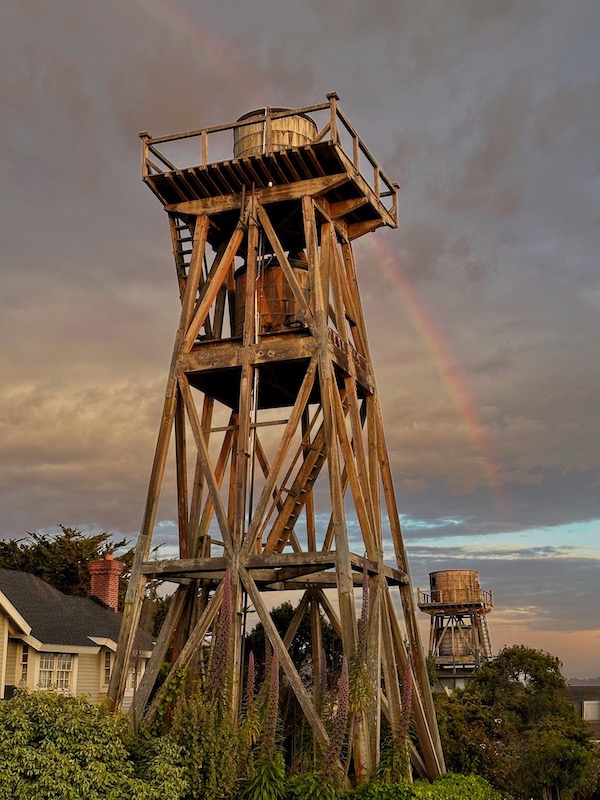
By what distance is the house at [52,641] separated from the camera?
93.4 ft

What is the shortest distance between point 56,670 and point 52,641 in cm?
125

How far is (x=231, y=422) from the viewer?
2522cm

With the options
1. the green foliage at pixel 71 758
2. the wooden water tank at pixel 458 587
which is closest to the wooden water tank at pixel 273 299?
the green foliage at pixel 71 758

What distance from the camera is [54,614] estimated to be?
3186 centimetres

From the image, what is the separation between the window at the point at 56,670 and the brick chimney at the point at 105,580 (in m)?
7.50

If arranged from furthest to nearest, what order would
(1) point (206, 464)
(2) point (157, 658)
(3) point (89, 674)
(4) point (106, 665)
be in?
(4) point (106, 665), (3) point (89, 674), (1) point (206, 464), (2) point (157, 658)

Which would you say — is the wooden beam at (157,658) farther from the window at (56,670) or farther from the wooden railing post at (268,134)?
the wooden railing post at (268,134)

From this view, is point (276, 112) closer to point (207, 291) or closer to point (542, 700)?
point (207, 291)

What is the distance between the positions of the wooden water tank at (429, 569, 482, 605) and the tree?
17.4 m

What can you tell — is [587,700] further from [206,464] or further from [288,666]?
[288,666]

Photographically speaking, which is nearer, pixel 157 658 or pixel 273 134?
pixel 157 658

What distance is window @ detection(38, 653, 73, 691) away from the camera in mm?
29625

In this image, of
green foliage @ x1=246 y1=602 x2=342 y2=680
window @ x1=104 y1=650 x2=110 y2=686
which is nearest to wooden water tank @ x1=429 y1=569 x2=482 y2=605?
green foliage @ x1=246 y1=602 x2=342 y2=680

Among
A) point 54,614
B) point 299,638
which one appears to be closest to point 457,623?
point 299,638
